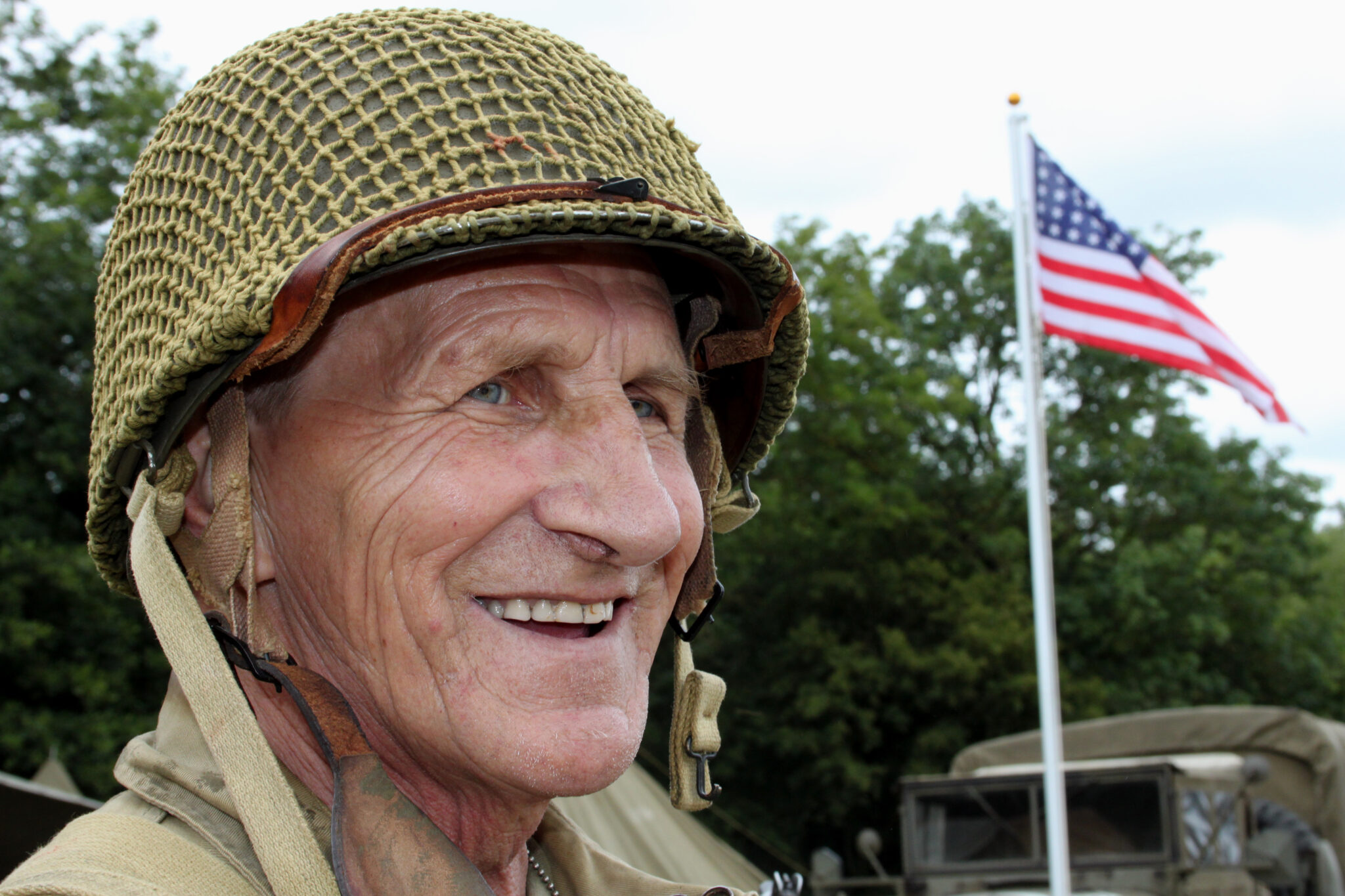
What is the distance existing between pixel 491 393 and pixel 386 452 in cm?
14

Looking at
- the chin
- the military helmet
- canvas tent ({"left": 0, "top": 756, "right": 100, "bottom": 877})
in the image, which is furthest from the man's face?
canvas tent ({"left": 0, "top": 756, "right": 100, "bottom": 877})

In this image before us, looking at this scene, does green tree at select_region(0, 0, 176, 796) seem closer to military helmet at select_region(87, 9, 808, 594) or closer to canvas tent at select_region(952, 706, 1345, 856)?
canvas tent at select_region(952, 706, 1345, 856)

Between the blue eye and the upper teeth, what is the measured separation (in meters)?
0.23

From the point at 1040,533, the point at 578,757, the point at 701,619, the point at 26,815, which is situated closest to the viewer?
the point at 578,757

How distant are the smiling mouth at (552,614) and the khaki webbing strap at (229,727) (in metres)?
0.27

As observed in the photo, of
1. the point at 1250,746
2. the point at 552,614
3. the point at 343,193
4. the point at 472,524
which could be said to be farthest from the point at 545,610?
the point at 1250,746

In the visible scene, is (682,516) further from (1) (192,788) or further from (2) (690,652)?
(1) (192,788)

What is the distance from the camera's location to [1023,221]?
7.32m

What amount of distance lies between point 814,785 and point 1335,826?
9519 mm

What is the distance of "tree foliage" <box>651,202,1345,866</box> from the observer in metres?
18.6

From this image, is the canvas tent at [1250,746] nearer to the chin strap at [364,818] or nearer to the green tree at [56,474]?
the green tree at [56,474]

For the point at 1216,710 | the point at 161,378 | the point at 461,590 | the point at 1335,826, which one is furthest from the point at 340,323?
the point at 1216,710

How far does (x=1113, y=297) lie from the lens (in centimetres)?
706

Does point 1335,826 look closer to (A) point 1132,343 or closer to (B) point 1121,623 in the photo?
(A) point 1132,343
